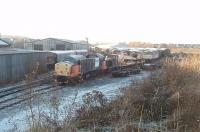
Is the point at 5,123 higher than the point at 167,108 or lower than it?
lower

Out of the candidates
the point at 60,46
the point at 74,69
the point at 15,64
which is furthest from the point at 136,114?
the point at 60,46

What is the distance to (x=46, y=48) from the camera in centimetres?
5953

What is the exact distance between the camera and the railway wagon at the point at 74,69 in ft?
102

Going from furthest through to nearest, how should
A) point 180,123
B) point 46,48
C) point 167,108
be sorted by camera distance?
point 46,48 → point 167,108 → point 180,123

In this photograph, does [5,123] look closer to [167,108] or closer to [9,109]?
[9,109]

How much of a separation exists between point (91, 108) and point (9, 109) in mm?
8764

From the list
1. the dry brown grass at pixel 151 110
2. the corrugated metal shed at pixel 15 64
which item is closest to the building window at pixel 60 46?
the corrugated metal shed at pixel 15 64

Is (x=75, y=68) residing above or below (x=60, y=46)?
below

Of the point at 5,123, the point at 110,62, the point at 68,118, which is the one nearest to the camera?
the point at 68,118

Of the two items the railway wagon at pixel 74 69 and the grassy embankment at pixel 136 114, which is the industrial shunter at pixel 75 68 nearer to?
the railway wagon at pixel 74 69

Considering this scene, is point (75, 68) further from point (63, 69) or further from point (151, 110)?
point (151, 110)

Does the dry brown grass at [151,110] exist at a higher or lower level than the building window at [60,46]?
lower

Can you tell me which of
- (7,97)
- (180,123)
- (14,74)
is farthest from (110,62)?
(180,123)

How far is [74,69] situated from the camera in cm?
3166
